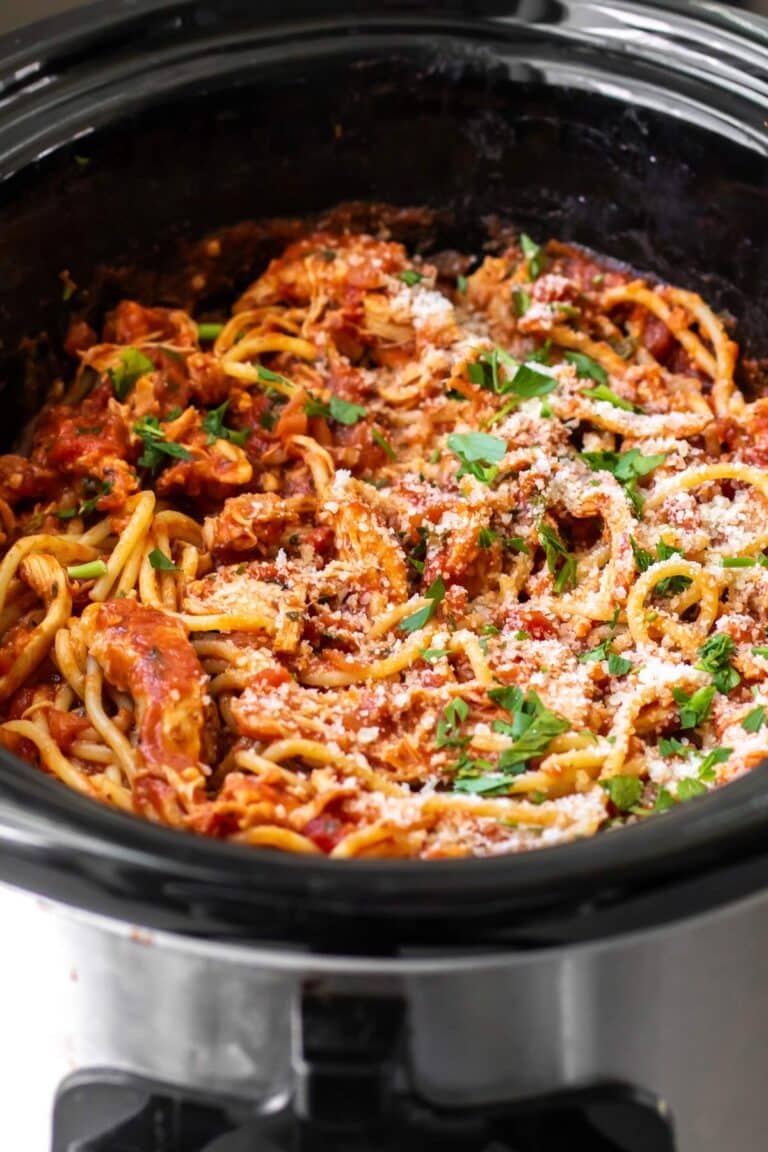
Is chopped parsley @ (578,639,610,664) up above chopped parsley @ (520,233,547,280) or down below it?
below

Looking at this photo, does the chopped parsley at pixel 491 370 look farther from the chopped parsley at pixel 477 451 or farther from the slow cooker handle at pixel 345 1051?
the slow cooker handle at pixel 345 1051

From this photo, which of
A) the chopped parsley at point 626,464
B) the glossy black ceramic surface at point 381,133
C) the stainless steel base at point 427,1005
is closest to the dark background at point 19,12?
the glossy black ceramic surface at point 381,133

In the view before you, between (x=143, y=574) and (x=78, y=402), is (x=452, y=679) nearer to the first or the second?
(x=143, y=574)

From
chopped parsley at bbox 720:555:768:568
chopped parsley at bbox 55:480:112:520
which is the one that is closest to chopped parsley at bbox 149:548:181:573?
chopped parsley at bbox 55:480:112:520

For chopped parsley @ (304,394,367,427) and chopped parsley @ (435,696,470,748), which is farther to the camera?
chopped parsley @ (304,394,367,427)

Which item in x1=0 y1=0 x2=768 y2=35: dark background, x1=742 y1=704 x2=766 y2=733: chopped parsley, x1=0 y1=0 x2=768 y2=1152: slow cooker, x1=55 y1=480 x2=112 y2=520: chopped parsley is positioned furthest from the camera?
x1=0 y1=0 x2=768 y2=35: dark background

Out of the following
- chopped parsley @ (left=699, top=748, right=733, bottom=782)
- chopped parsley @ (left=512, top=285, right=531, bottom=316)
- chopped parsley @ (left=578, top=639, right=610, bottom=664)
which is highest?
chopped parsley @ (left=512, top=285, right=531, bottom=316)

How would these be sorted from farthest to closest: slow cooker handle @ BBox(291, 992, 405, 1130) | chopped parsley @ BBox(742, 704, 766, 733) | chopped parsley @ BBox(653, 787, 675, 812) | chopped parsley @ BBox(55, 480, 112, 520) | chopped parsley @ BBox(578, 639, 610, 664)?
chopped parsley @ BBox(55, 480, 112, 520)
chopped parsley @ BBox(578, 639, 610, 664)
chopped parsley @ BBox(742, 704, 766, 733)
chopped parsley @ BBox(653, 787, 675, 812)
slow cooker handle @ BBox(291, 992, 405, 1130)

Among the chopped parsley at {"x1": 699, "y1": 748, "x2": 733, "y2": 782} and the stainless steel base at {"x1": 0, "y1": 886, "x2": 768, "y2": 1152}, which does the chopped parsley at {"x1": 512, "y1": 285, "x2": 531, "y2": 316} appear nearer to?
the chopped parsley at {"x1": 699, "y1": 748, "x2": 733, "y2": 782}
